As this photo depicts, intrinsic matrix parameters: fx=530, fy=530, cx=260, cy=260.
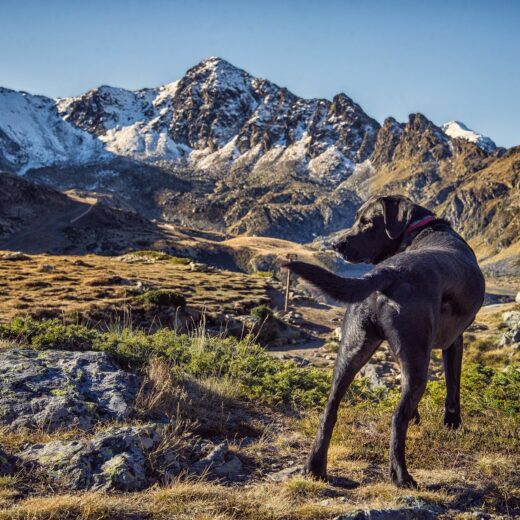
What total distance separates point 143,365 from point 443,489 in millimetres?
4279

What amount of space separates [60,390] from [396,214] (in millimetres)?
3836

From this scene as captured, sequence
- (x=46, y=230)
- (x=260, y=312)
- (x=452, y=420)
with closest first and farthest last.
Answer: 1. (x=452, y=420)
2. (x=260, y=312)
3. (x=46, y=230)

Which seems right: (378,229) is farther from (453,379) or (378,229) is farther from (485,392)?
(485,392)

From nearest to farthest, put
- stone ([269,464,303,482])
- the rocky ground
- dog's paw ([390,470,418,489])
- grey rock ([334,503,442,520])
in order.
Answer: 1. grey rock ([334,503,442,520])
2. the rocky ground
3. dog's paw ([390,470,418,489])
4. stone ([269,464,303,482])

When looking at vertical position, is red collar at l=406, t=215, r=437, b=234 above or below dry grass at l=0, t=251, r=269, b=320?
above

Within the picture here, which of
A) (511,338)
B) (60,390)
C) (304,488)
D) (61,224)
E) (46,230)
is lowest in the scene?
(511,338)

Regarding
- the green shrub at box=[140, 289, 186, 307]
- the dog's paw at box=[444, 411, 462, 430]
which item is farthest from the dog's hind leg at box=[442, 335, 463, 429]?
the green shrub at box=[140, 289, 186, 307]

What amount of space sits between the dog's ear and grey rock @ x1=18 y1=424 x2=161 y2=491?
3090 mm

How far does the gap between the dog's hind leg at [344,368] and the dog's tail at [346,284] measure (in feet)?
0.89

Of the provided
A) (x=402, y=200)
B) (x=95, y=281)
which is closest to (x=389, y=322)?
(x=402, y=200)

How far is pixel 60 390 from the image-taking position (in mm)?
5277

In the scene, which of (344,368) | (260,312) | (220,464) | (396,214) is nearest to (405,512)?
(344,368)

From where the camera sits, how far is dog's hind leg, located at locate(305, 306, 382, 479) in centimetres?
427

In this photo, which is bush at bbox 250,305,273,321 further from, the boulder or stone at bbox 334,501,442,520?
stone at bbox 334,501,442,520
